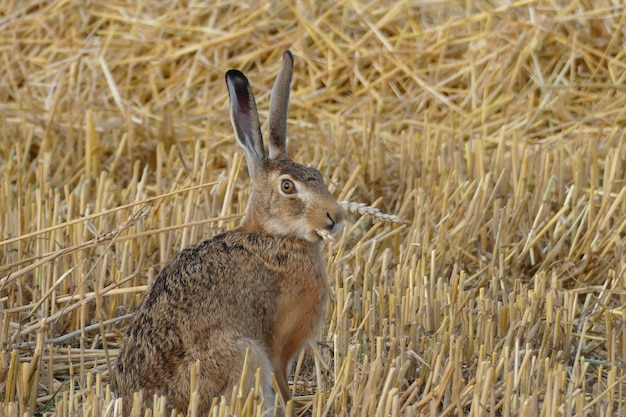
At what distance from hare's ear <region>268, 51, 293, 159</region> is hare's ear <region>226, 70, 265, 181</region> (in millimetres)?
91

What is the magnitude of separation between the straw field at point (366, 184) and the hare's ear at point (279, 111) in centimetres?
39

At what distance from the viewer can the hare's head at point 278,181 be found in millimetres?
4109

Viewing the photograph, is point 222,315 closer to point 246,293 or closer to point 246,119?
point 246,293

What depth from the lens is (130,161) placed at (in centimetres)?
704

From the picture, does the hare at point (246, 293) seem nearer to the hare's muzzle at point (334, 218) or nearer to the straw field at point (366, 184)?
the hare's muzzle at point (334, 218)

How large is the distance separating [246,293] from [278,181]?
0.51 meters

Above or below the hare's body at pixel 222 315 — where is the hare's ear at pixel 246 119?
above

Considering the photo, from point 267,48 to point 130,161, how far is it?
1808mm

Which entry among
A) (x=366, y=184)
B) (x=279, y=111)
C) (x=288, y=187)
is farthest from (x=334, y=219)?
(x=366, y=184)

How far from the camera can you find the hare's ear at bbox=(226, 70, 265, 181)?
13.7ft

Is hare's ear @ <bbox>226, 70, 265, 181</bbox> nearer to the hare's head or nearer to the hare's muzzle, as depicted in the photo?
the hare's head

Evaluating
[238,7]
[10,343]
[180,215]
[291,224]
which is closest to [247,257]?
[291,224]

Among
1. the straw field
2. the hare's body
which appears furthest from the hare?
the straw field

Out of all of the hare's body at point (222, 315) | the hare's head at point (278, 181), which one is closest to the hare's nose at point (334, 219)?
the hare's head at point (278, 181)
